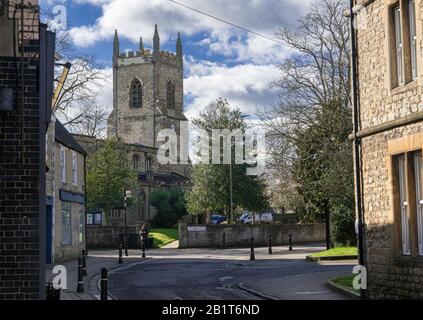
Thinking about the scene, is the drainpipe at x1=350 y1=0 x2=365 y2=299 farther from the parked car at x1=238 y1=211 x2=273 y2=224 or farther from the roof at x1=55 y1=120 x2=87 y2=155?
the parked car at x1=238 y1=211 x2=273 y2=224

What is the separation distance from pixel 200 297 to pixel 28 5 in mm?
7957

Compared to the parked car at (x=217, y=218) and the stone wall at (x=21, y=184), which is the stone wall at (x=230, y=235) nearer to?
the parked car at (x=217, y=218)

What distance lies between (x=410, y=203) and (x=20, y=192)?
7344mm

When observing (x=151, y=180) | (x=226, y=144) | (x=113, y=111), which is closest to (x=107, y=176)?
(x=226, y=144)

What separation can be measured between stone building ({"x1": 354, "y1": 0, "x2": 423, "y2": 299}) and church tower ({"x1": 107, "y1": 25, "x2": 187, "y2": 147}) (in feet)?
273

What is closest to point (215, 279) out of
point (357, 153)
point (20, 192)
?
point (357, 153)

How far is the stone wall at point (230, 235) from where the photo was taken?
42875 millimetres

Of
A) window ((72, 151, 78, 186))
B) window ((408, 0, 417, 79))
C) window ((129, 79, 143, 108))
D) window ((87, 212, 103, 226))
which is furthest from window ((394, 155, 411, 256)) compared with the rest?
window ((129, 79, 143, 108))

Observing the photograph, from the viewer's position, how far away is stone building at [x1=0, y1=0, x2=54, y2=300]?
10773 millimetres

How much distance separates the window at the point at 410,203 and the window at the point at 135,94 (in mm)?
88754

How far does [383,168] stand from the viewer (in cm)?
1441

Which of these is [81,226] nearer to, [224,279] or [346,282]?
[224,279]

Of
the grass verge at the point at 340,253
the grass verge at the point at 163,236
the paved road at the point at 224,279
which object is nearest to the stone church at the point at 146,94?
the grass verge at the point at 163,236

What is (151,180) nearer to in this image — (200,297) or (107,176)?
(107,176)
